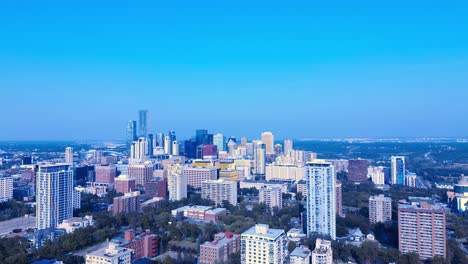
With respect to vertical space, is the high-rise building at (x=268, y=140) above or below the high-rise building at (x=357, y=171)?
above

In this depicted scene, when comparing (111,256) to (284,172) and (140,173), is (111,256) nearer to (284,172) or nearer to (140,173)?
(140,173)

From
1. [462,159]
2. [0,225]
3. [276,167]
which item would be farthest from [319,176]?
[462,159]

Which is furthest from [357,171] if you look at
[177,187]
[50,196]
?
[50,196]

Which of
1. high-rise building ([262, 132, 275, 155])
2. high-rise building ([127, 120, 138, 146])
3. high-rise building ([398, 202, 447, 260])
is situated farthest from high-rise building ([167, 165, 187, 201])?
high-rise building ([127, 120, 138, 146])

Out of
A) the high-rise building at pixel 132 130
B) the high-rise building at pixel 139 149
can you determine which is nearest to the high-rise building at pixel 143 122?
the high-rise building at pixel 132 130

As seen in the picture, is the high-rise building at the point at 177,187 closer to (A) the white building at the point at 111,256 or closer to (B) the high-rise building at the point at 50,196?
(B) the high-rise building at the point at 50,196

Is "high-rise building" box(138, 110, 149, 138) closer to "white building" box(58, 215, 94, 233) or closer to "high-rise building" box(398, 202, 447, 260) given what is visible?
"white building" box(58, 215, 94, 233)
